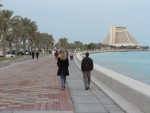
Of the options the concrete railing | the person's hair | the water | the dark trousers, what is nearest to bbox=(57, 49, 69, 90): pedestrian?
the person's hair

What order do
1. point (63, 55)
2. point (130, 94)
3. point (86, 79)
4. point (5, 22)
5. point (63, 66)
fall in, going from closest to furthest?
point (130, 94) < point (86, 79) < point (63, 55) < point (63, 66) < point (5, 22)

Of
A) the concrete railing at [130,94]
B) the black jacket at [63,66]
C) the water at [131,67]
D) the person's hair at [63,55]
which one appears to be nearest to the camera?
the concrete railing at [130,94]

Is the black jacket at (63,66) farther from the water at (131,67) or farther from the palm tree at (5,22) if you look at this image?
the palm tree at (5,22)

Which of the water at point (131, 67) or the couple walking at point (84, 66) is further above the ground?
the couple walking at point (84, 66)

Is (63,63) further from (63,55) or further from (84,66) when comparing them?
(84,66)

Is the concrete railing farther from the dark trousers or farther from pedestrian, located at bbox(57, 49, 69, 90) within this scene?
pedestrian, located at bbox(57, 49, 69, 90)

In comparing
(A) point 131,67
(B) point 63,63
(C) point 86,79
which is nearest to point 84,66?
(C) point 86,79

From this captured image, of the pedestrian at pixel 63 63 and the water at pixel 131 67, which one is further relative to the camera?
the water at pixel 131 67

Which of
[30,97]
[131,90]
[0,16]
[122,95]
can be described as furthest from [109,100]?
[0,16]

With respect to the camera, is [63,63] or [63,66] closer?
[63,63]

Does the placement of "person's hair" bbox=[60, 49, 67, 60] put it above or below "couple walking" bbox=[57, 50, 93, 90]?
above

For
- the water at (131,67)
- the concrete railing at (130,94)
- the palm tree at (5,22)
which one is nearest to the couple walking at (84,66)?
the concrete railing at (130,94)

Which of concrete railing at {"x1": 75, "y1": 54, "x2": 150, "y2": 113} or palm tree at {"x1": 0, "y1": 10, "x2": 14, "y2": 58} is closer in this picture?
concrete railing at {"x1": 75, "y1": 54, "x2": 150, "y2": 113}

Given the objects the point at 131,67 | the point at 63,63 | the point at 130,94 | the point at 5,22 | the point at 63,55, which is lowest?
the point at 131,67
